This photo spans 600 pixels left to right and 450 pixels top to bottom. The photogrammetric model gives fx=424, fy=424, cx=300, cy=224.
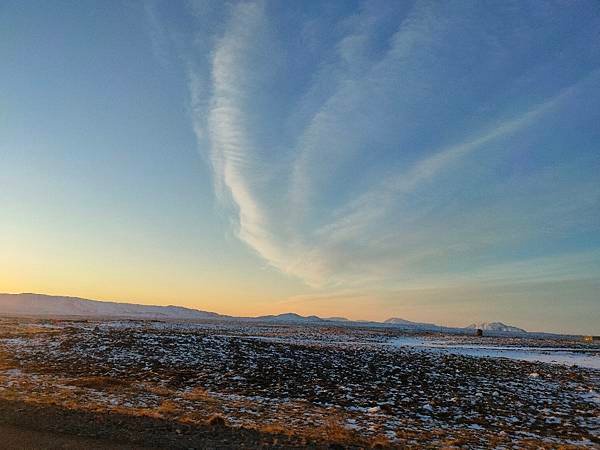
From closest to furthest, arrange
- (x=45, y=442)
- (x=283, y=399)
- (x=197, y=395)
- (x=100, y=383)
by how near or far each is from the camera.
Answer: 1. (x=45, y=442)
2. (x=197, y=395)
3. (x=283, y=399)
4. (x=100, y=383)

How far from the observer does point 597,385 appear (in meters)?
25.7

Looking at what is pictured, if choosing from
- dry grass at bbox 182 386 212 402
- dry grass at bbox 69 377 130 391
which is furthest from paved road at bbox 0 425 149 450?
dry grass at bbox 69 377 130 391

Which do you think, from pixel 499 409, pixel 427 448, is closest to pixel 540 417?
pixel 499 409

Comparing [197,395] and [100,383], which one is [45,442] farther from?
[100,383]

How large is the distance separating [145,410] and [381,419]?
327 inches

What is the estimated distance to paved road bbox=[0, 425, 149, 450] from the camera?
10.6 metres

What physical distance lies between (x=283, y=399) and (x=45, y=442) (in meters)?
9.57

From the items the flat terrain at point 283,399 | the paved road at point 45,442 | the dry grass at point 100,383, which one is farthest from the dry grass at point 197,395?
the paved road at point 45,442

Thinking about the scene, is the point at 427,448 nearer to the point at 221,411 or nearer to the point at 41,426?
the point at 221,411

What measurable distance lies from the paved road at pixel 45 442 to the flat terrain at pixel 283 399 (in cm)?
40

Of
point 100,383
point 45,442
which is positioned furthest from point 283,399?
point 45,442

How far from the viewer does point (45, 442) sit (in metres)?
11.0

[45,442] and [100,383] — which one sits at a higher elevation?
[100,383]

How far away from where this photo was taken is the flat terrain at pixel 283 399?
12.6m
